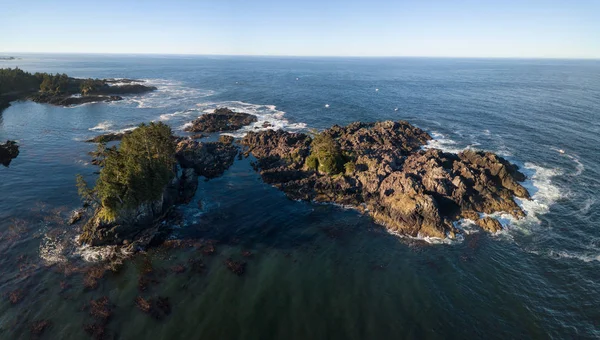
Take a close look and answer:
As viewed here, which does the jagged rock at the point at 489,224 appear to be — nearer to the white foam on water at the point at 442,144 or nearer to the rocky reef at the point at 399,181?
the rocky reef at the point at 399,181

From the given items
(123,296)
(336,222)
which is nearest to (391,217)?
(336,222)

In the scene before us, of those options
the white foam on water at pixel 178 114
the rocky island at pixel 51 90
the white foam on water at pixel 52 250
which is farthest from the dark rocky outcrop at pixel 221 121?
the rocky island at pixel 51 90

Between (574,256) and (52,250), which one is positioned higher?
(52,250)

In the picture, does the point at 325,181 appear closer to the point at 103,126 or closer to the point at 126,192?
the point at 126,192

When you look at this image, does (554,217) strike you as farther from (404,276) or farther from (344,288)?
(344,288)

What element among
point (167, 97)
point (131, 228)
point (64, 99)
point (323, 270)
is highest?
point (167, 97)

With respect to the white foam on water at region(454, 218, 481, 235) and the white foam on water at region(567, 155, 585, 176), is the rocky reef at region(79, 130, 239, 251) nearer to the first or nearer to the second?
the white foam on water at region(454, 218, 481, 235)

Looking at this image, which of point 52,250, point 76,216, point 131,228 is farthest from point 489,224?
point 76,216
